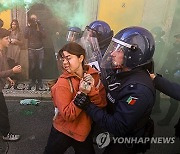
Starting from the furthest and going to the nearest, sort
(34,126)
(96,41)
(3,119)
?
(34,126) < (96,41) < (3,119)

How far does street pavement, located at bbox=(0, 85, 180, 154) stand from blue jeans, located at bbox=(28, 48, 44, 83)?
0.53 meters

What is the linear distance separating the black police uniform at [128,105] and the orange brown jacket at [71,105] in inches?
4.5

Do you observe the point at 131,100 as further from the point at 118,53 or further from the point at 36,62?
the point at 36,62

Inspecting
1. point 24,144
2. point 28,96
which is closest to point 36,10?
point 28,96

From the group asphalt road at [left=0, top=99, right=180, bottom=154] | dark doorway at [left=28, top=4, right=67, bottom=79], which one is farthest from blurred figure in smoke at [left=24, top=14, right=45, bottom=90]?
asphalt road at [left=0, top=99, right=180, bottom=154]

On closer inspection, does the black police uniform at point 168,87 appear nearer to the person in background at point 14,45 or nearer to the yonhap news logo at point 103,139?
the yonhap news logo at point 103,139

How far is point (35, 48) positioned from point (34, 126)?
2319 mm

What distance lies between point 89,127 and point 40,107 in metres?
2.74

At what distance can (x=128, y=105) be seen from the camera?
6.36ft

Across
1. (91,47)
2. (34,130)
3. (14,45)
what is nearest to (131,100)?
(91,47)

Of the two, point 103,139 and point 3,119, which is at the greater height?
point 103,139

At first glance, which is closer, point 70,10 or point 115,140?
point 115,140

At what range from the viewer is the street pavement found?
3.52m

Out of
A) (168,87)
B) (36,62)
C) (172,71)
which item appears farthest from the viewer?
(36,62)
